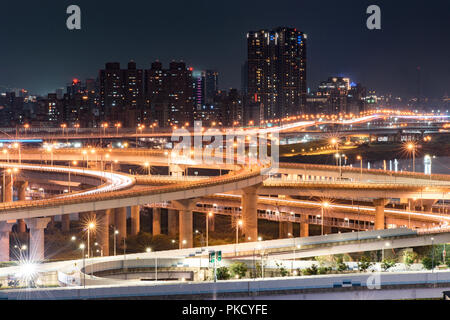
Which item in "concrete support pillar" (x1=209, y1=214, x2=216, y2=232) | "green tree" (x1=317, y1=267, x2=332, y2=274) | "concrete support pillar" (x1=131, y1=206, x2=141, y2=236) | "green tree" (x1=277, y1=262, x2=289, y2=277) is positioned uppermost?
"green tree" (x1=317, y1=267, x2=332, y2=274)

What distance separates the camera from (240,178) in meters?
40.1

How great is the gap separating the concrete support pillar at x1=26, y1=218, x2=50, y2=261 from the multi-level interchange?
47mm

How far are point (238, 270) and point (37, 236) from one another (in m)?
13.9

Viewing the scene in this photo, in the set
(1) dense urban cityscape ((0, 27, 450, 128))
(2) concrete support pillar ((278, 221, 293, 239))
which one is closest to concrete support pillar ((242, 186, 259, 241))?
(2) concrete support pillar ((278, 221, 293, 239))

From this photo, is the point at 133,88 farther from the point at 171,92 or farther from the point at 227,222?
the point at 227,222

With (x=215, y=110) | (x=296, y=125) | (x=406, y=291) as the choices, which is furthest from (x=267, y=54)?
(x=406, y=291)

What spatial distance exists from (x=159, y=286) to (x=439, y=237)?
1834cm

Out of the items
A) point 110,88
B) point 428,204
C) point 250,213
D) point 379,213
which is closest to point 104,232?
point 250,213

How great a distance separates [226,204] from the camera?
4984 centimetres

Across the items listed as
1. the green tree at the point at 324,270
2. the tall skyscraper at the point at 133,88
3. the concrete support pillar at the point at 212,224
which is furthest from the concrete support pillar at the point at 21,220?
the tall skyscraper at the point at 133,88

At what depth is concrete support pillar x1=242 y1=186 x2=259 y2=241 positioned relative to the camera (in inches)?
1613

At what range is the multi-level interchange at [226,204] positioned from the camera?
26922 millimetres

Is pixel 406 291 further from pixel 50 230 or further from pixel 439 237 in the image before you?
pixel 50 230

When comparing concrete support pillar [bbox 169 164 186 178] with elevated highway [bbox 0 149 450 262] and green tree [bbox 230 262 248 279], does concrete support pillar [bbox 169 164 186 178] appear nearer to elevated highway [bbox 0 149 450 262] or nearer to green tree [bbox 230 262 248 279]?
elevated highway [bbox 0 149 450 262]
